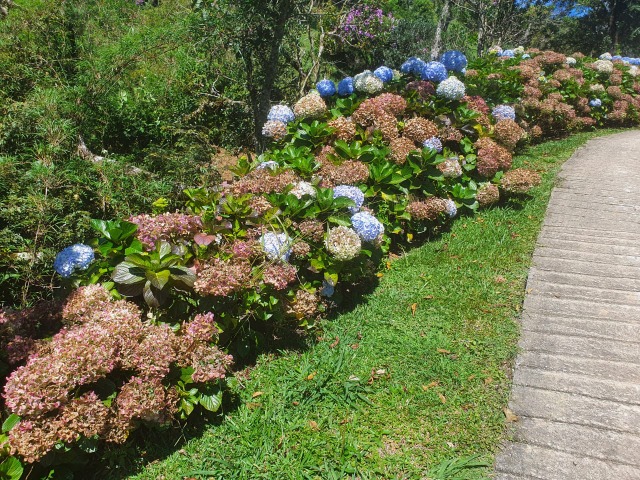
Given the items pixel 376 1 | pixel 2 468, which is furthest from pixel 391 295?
pixel 376 1

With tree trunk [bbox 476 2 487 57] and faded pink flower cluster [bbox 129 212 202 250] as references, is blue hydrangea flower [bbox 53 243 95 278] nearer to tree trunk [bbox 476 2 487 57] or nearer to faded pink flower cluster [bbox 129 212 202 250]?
faded pink flower cluster [bbox 129 212 202 250]

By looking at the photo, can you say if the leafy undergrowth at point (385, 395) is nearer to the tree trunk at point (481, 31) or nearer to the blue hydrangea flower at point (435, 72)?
the blue hydrangea flower at point (435, 72)

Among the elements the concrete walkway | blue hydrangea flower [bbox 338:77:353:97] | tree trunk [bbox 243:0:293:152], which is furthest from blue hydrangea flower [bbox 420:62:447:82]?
the concrete walkway

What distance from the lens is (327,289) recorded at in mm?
3189

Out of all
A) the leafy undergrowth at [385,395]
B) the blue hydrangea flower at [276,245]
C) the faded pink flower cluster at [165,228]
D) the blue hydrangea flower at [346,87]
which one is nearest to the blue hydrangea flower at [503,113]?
the blue hydrangea flower at [346,87]

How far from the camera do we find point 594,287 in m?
3.51

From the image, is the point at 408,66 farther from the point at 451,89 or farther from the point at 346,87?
the point at 346,87

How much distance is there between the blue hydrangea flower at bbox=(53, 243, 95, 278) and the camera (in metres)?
2.46

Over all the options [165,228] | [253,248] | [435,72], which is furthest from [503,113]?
Result: [165,228]

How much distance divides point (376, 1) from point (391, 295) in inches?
199

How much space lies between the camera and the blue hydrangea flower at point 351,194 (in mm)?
3400

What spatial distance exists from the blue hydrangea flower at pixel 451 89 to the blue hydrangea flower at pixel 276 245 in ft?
9.17

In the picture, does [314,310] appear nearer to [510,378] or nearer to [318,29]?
[510,378]

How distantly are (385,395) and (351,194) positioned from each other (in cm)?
144
